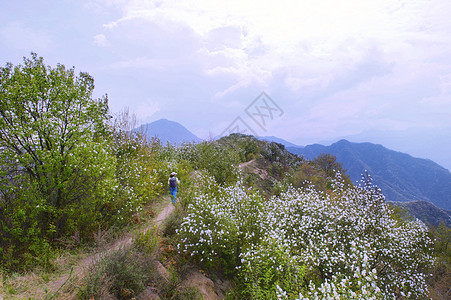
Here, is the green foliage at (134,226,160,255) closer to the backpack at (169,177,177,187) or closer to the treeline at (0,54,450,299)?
the treeline at (0,54,450,299)

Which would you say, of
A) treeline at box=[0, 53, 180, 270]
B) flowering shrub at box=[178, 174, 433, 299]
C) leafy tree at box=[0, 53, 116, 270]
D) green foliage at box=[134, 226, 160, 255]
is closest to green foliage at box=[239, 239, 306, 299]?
flowering shrub at box=[178, 174, 433, 299]

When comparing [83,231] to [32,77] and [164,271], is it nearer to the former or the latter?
[164,271]

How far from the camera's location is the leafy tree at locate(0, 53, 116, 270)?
6.51m

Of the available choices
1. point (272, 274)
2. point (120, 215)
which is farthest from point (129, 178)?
point (272, 274)

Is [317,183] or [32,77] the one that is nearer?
[32,77]

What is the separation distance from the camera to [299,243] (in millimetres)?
8797

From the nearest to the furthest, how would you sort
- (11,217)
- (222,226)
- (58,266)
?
(58,266)
(11,217)
(222,226)

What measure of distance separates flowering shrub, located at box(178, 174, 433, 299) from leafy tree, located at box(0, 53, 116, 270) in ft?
11.8

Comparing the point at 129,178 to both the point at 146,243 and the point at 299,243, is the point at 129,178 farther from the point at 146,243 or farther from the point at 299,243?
the point at 299,243

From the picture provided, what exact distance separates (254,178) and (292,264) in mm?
14409

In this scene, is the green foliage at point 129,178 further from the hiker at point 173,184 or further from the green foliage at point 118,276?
the green foliage at point 118,276

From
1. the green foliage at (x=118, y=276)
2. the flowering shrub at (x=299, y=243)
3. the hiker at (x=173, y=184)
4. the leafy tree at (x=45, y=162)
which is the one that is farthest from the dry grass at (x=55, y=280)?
the hiker at (x=173, y=184)

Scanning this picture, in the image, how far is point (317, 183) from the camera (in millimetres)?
20047

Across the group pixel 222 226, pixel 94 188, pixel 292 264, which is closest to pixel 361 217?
pixel 292 264
